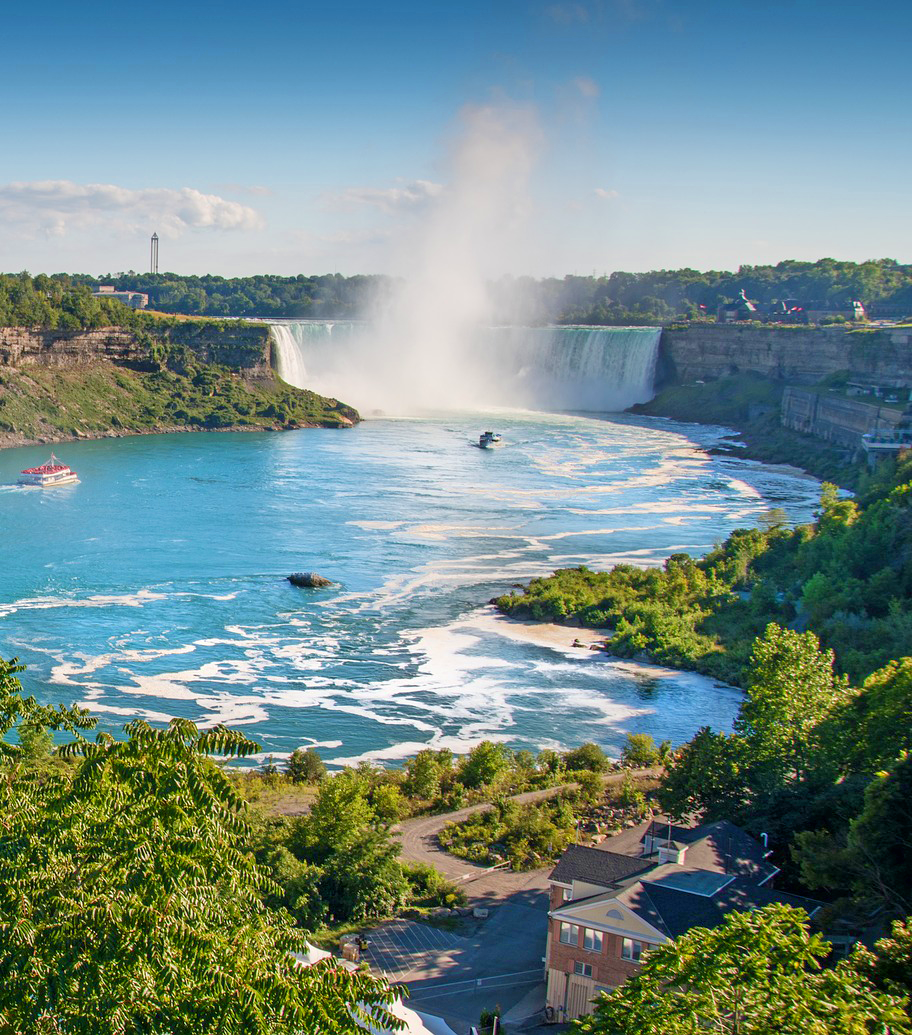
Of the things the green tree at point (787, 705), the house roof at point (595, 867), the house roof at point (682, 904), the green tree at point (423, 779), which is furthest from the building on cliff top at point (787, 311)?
the house roof at point (682, 904)

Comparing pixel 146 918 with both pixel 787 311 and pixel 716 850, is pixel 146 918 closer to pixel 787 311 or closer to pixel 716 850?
pixel 716 850

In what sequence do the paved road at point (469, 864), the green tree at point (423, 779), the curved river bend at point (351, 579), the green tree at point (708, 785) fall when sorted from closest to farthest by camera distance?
the paved road at point (469, 864)
the green tree at point (708, 785)
the green tree at point (423, 779)
the curved river bend at point (351, 579)

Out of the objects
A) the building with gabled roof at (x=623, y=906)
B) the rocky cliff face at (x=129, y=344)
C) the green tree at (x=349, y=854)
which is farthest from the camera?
the rocky cliff face at (x=129, y=344)

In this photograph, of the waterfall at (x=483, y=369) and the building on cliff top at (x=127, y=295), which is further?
the building on cliff top at (x=127, y=295)

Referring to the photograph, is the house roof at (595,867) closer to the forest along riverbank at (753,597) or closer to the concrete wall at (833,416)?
the forest along riverbank at (753,597)

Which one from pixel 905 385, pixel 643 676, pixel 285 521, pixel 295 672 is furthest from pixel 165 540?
pixel 905 385

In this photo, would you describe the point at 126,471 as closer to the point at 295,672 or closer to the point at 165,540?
the point at 165,540

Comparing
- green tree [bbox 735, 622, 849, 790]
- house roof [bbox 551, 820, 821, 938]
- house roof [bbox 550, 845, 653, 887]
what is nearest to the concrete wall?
green tree [bbox 735, 622, 849, 790]

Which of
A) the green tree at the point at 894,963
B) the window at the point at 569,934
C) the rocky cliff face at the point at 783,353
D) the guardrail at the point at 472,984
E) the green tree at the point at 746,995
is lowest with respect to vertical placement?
the guardrail at the point at 472,984

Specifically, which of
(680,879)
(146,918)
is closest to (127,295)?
(680,879)
